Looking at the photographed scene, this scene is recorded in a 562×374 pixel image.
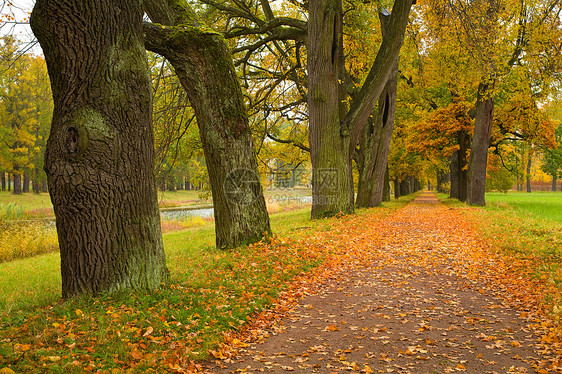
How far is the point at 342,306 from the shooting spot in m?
5.56

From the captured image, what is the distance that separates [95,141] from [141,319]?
2.10 metres

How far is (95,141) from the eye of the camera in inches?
180

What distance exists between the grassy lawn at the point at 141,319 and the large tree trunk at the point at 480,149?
16475 millimetres

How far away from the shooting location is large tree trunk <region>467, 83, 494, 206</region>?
774 inches

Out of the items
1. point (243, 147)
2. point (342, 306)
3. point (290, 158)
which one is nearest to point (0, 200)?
point (290, 158)

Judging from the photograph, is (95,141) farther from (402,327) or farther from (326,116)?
(326,116)

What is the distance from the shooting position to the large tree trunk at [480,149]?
774 inches

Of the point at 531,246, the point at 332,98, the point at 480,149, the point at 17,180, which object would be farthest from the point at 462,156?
the point at 17,180

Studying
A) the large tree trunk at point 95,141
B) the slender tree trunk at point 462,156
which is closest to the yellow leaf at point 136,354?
the large tree trunk at point 95,141

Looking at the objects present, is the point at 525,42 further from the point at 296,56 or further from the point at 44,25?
the point at 44,25

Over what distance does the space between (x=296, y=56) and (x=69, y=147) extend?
40.7 feet

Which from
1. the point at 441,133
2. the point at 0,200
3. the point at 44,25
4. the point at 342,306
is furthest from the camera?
the point at 0,200

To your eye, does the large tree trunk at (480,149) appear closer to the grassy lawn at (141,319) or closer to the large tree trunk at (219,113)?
the large tree trunk at (219,113)

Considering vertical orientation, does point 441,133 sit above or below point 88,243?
above
